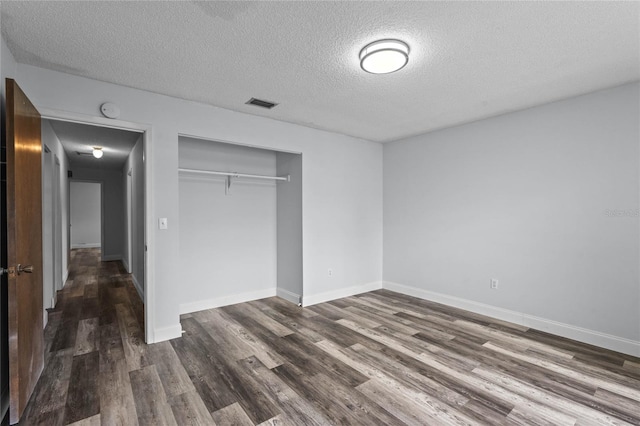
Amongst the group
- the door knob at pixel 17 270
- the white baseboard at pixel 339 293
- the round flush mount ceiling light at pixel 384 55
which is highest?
the round flush mount ceiling light at pixel 384 55

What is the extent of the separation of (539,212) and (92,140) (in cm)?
652

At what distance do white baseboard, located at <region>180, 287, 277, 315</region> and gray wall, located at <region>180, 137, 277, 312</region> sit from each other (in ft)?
0.04

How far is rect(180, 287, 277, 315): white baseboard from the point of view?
13.2ft

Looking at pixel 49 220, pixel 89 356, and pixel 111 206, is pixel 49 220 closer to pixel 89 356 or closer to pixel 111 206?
pixel 89 356

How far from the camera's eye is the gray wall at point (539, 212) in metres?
2.95

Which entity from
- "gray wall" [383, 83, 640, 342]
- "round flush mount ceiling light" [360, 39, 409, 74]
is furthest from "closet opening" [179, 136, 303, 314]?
"round flush mount ceiling light" [360, 39, 409, 74]

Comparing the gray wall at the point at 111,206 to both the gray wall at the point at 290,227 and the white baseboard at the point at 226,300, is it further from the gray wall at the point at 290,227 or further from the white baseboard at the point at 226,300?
the gray wall at the point at 290,227

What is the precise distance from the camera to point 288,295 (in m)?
4.60

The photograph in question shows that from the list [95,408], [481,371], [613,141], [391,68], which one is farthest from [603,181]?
[95,408]

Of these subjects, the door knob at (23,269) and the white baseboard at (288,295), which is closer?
the door knob at (23,269)

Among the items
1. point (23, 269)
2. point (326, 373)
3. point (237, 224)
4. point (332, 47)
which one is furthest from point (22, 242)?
point (237, 224)

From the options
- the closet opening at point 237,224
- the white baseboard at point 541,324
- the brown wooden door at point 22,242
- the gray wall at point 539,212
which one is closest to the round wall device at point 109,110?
the brown wooden door at point 22,242

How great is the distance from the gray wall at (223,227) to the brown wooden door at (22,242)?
170cm

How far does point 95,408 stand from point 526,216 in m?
4.38
